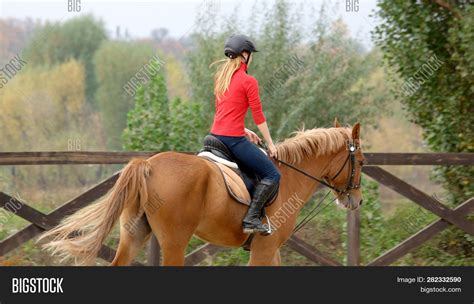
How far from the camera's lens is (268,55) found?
49.5ft

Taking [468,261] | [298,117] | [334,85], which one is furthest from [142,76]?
[468,261]

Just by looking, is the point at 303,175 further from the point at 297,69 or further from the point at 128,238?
the point at 297,69

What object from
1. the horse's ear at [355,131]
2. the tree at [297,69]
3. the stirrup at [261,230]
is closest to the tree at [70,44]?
the tree at [297,69]

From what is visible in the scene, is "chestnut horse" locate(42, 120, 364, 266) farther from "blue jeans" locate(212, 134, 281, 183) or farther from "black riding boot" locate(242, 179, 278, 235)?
"blue jeans" locate(212, 134, 281, 183)

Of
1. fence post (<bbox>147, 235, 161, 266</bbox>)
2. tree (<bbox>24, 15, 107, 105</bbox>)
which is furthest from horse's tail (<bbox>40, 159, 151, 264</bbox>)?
tree (<bbox>24, 15, 107, 105</bbox>)

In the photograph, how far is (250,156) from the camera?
7395mm

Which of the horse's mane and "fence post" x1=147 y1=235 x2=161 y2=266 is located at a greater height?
the horse's mane

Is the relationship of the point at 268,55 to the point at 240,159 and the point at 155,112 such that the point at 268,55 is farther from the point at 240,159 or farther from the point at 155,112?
the point at 240,159

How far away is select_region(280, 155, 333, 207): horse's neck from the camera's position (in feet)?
26.3

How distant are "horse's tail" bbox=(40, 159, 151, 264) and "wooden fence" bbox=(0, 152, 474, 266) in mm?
1963

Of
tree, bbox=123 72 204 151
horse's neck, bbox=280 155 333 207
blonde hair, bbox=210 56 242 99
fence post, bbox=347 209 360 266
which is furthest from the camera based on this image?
tree, bbox=123 72 204 151
